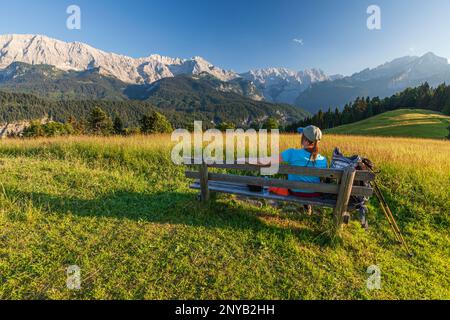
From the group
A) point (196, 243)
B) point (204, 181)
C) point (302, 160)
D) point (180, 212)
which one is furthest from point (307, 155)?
point (180, 212)

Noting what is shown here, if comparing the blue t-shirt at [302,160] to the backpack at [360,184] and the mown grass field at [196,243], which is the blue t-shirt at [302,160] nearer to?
the backpack at [360,184]

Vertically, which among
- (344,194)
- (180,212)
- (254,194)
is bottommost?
(180,212)

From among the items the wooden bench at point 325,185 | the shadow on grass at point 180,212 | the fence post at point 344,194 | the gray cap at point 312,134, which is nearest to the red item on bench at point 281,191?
the wooden bench at point 325,185

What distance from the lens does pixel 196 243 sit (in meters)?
4.15

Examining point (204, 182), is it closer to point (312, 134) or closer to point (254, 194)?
point (254, 194)

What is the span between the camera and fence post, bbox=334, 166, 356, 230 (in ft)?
13.6

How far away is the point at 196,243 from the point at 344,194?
299 cm

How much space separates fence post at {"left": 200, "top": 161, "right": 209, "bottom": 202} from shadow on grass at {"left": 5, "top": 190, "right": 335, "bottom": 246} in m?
0.20

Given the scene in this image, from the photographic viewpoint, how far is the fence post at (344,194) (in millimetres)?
4148

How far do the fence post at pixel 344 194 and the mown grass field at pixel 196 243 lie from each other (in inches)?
15.8

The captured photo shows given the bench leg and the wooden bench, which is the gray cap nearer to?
the wooden bench

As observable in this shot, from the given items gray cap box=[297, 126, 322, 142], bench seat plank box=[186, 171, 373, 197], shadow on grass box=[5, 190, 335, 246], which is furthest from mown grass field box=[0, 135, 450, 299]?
gray cap box=[297, 126, 322, 142]

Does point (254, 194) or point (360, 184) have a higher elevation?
point (360, 184)
